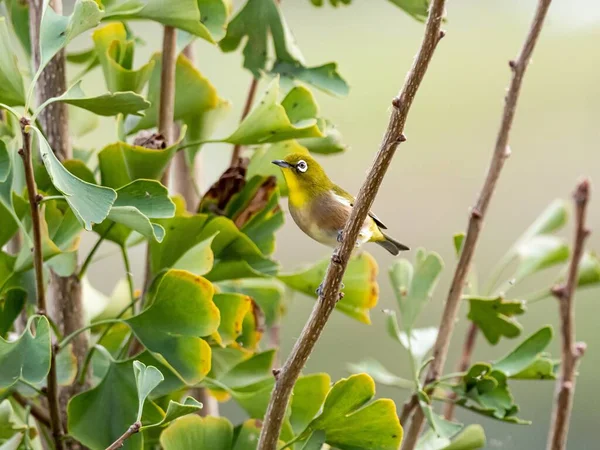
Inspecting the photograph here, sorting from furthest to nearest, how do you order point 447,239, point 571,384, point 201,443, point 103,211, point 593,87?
1. point 593,87
2. point 447,239
3. point 571,384
4. point 201,443
5. point 103,211

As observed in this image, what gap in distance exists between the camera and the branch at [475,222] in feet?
1.94

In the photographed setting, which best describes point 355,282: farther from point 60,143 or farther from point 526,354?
point 60,143

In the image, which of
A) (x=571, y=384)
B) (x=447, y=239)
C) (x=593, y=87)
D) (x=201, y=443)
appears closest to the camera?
(x=201, y=443)

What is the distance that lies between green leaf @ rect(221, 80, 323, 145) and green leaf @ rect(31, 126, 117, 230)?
0.54 feet

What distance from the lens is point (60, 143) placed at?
59cm

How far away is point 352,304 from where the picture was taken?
636mm

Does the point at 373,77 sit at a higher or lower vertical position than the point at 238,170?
higher

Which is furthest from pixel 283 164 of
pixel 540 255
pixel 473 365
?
pixel 540 255

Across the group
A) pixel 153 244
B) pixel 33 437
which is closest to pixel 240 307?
pixel 153 244

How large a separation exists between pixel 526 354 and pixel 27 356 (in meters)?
0.37

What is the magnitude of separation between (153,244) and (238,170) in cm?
9

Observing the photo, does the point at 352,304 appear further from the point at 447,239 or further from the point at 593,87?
the point at 593,87

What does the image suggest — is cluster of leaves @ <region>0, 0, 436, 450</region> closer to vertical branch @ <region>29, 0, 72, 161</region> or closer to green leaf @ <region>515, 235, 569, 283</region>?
vertical branch @ <region>29, 0, 72, 161</region>

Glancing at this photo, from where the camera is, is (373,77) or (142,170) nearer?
(142,170)
